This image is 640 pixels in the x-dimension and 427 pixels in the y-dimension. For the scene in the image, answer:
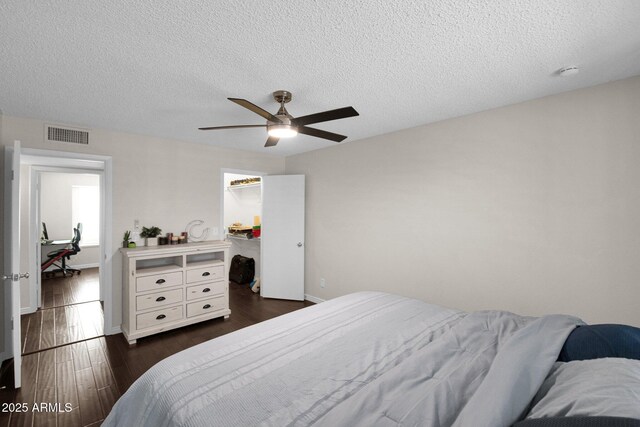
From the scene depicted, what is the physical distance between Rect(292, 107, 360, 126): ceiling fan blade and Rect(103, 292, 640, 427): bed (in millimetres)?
1364

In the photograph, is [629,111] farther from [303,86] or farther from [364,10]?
[303,86]

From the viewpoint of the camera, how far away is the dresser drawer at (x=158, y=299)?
3023 millimetres

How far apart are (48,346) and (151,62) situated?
3.15 meters

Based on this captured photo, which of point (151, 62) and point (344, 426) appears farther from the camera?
point (151, 62)

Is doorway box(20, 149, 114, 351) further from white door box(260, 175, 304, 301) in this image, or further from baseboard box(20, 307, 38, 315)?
white door box(260, 175, 304, 301)

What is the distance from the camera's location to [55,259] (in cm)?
550

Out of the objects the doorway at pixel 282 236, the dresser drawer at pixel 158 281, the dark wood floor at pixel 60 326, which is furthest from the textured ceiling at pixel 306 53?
the dark wood floor at pixel 60 326

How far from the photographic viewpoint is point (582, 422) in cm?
66

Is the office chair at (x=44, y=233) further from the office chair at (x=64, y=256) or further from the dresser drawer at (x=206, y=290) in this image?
the dresser drawer at (x=206, y=290)

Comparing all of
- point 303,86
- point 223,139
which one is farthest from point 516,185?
point 223,139

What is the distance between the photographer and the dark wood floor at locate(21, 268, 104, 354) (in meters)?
3.01

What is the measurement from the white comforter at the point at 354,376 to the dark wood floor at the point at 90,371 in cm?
109

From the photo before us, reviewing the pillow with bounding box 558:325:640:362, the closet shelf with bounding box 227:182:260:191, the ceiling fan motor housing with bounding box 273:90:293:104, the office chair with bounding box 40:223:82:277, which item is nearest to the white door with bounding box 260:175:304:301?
the closet shelf with bounding box 227:182:260:191

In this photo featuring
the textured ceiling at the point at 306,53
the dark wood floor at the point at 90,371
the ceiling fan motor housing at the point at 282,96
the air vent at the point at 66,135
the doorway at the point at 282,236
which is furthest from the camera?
the doorway at the point at 282,236
